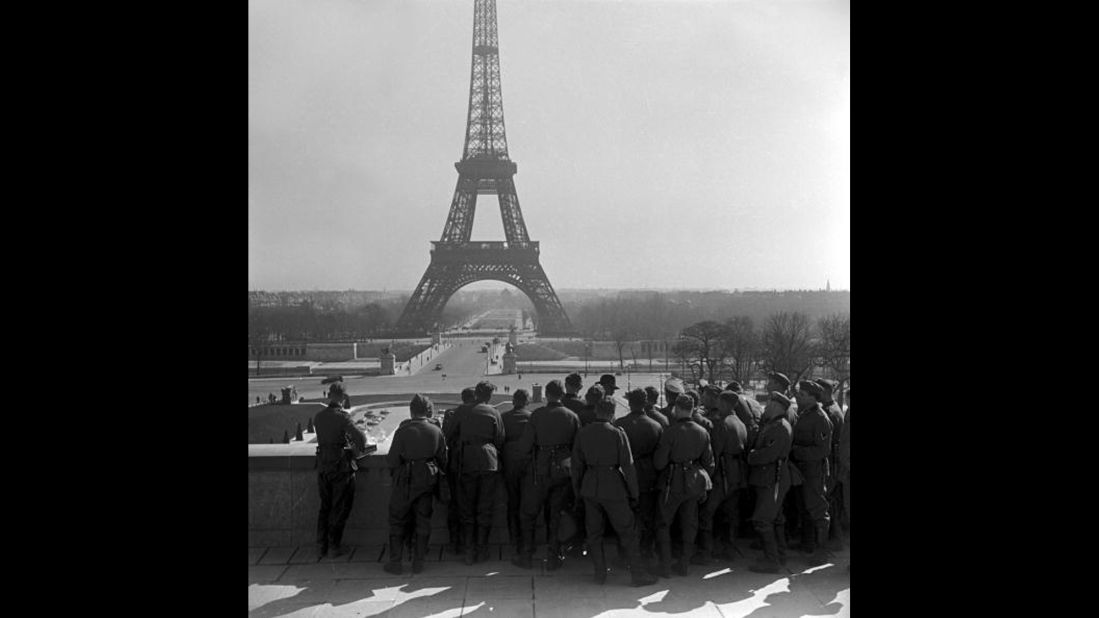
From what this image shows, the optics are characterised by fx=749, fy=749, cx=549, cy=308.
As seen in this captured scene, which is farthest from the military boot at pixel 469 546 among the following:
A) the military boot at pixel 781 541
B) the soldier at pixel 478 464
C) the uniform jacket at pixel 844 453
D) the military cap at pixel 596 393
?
the uniform jacket at pixel 844 453

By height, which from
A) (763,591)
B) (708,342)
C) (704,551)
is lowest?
(763,591)

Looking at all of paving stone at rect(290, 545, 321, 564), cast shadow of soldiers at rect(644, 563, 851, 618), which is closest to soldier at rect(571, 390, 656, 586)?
cast shadow of soldiers at rect(644, 563, 851, 618)

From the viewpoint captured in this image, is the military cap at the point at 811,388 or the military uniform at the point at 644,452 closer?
the military uniform at the point at 644,452

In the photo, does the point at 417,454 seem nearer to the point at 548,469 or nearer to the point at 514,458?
the point at 514,458

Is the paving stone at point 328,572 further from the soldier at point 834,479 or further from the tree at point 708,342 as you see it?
the tree at point 708,342

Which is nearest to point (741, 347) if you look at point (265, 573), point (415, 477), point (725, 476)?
point (725, 476)
